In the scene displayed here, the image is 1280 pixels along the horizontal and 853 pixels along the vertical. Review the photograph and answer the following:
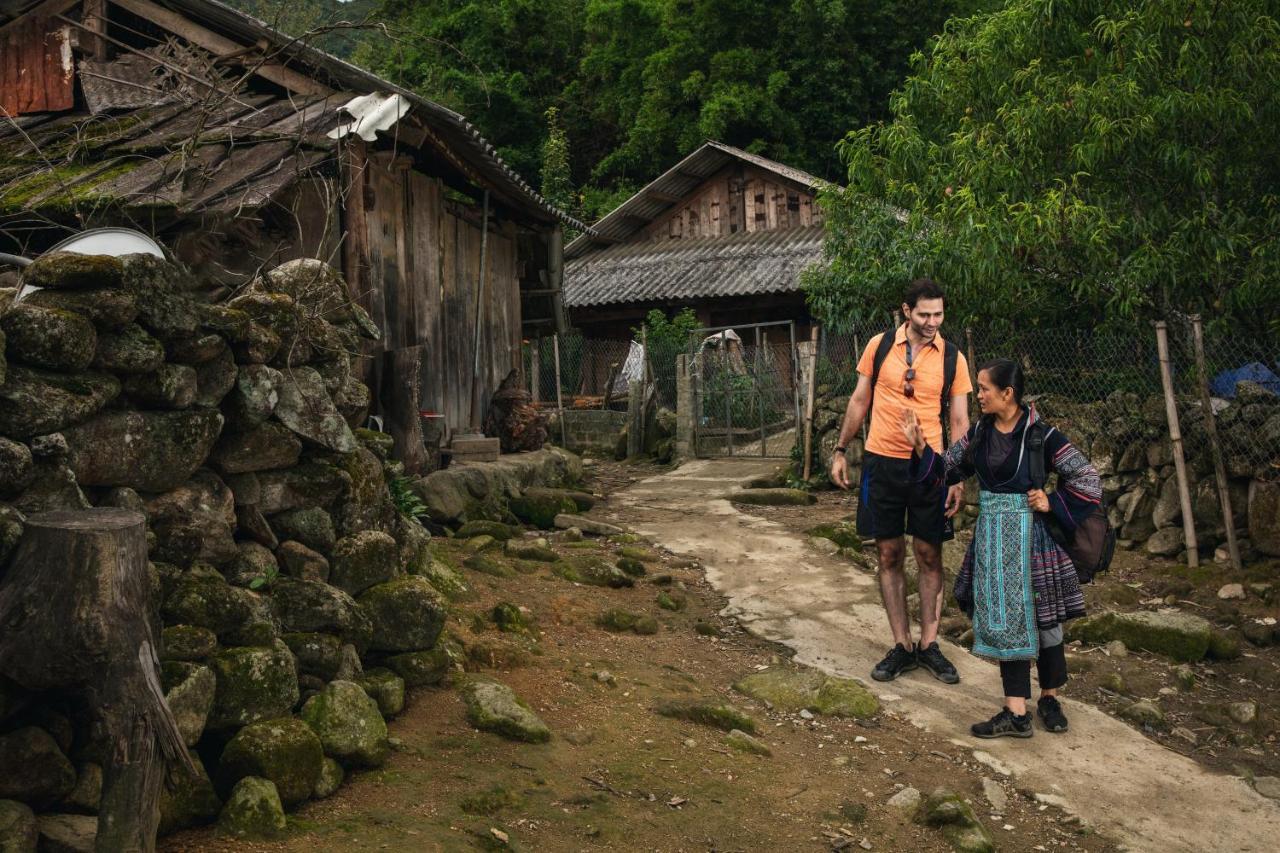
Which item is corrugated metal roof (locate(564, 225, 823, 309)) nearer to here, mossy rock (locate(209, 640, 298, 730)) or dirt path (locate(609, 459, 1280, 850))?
dirt path (locate(609, 459, 1280, 850))

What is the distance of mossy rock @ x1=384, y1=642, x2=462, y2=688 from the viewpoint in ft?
13.9

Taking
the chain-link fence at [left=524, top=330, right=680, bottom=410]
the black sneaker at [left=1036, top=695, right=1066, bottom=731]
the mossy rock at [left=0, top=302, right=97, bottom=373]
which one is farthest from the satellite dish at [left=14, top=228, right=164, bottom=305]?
the chain-link fence at [left=524, top=330, right=680, bottom=410]

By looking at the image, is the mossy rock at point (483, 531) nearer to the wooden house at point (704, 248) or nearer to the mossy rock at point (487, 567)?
the mossy rock at point (487, 567)

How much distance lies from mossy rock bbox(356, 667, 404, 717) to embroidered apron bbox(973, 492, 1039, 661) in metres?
2.48

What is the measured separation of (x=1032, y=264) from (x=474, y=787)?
258 inches

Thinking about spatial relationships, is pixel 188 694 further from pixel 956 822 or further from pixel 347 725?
pixel 956 822

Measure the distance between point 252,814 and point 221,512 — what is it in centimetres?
118

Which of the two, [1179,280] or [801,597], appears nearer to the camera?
[801,597]

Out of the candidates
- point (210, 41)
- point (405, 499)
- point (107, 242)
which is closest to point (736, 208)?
point (210, 41)

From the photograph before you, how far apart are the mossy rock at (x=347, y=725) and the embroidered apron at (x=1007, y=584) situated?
101 inches

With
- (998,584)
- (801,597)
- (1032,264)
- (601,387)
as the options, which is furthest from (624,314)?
(998,584)

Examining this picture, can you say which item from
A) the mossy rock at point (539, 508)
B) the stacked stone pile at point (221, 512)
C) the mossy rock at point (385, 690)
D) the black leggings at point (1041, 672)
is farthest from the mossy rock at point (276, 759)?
the mossy rock at point (539, 508)

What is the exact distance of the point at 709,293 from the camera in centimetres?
1795

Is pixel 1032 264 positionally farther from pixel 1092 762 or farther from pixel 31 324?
pixel 31 324
